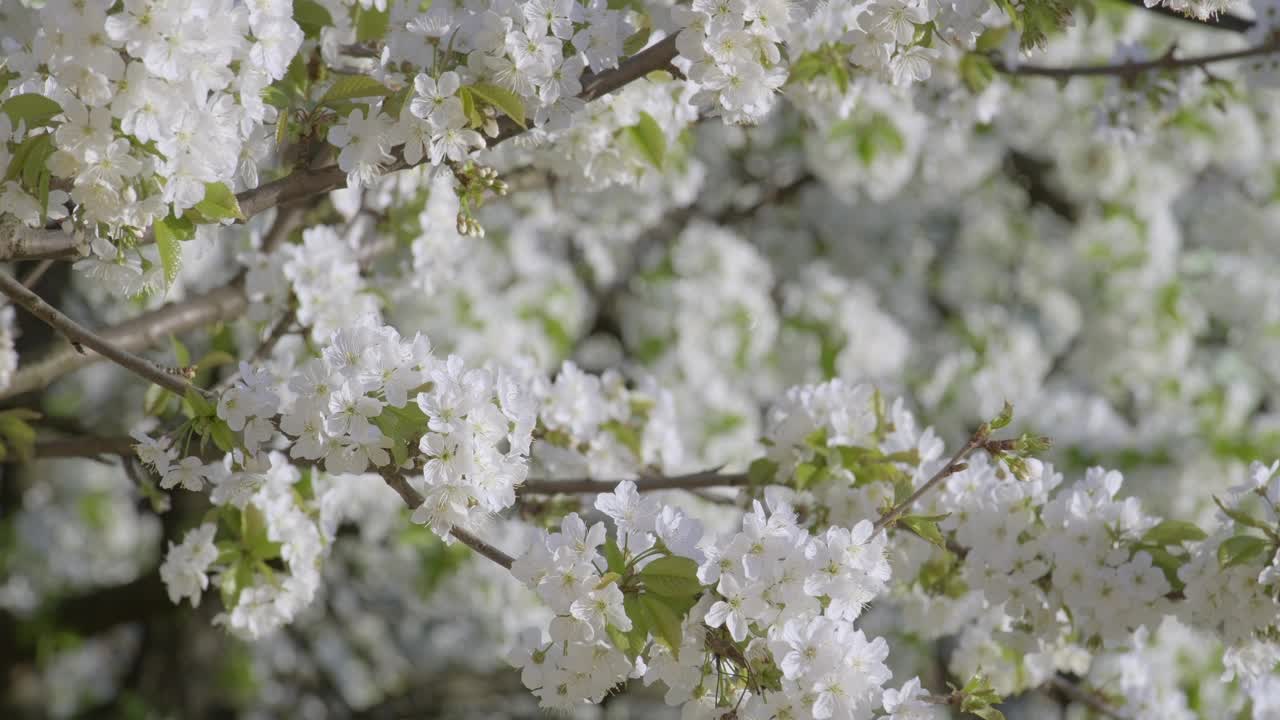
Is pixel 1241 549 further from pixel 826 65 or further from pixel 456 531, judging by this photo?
pixel 456 531

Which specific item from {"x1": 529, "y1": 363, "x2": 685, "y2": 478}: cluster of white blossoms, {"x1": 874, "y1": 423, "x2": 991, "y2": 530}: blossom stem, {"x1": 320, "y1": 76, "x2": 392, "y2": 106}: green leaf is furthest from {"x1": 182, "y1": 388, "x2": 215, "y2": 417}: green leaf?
{"x1": 874, "y1": 423, "x2": 991, "y2": 530}: blossom stem

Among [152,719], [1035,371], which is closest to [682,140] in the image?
[1035,371]

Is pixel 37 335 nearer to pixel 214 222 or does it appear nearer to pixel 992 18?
pixel 214 222

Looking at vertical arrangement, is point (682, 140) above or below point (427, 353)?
A: below

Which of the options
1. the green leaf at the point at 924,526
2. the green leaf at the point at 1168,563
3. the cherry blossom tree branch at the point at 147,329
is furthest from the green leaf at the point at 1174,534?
the cherry blossom tree branch at the point at 147,329

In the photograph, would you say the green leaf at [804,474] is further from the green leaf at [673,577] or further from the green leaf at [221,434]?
the green leaf at [221,434]

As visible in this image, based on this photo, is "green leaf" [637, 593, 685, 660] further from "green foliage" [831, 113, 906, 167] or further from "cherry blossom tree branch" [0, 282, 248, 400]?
"green foliage" [831, 113, 906, 167]

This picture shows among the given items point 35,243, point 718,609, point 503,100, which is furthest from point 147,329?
point 718,609
